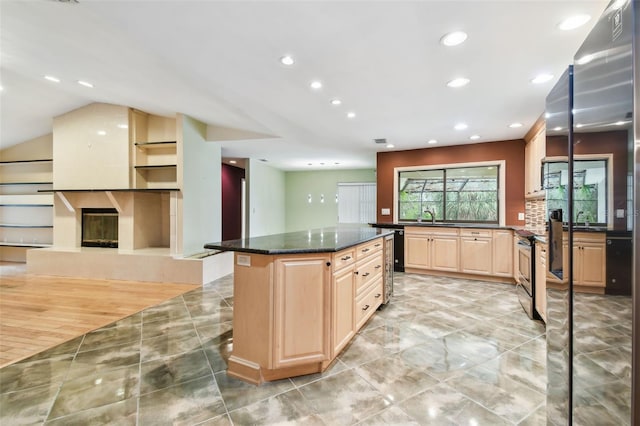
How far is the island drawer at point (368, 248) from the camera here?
2.59 metres

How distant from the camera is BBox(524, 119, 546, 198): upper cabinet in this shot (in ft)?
12.6

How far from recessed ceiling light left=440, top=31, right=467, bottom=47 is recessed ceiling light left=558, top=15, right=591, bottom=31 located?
0.58 meters

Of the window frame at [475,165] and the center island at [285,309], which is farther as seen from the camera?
the window frame at [475,165]

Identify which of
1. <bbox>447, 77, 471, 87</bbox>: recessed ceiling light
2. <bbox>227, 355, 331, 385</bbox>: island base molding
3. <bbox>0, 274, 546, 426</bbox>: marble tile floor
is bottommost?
<bbox>0, 274, 546, 426</bbox>: marble tile floor

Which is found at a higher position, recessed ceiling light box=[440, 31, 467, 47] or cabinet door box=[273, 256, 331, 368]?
recessed ceiling light box=[440, 31, 467, 47]

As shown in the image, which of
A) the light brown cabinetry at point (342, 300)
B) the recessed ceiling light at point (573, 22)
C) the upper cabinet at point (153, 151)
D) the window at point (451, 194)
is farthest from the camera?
the window at point (451, 194)

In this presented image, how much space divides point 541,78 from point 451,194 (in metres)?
3.08

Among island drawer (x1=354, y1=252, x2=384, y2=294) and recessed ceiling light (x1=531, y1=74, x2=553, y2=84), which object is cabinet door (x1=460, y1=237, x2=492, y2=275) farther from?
recessed ceiling light (x1=531, y1=74, x2=553, y2=84)

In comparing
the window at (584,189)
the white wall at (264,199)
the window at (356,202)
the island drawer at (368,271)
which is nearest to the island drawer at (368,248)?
the island drawer at (368,271)

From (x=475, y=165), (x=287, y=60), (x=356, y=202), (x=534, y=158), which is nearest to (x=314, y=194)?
(x=356, y=202)

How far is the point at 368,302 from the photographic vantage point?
285 cm

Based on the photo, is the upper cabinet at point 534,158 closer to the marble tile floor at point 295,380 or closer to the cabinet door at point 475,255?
the cabinet door at point 475,255

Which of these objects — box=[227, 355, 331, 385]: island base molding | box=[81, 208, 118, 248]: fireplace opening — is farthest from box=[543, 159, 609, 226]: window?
box=[81, 208, 118, 248]: fireplace opening

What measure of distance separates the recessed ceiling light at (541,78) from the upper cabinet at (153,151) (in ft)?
16.7
